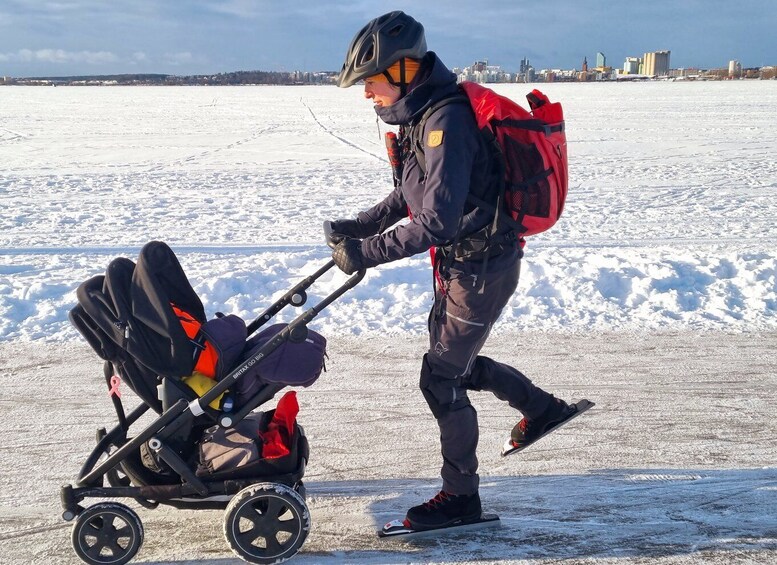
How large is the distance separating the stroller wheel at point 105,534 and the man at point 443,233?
3.92ft

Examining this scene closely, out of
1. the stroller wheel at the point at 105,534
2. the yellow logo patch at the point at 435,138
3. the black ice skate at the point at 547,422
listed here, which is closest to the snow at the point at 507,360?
the stroller wheel at the point at 105,534

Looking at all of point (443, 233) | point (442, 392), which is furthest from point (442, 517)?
point (443, 233)

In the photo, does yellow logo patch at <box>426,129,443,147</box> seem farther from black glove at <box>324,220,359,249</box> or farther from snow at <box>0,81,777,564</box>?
snow at <box>0,81,777,564</box>

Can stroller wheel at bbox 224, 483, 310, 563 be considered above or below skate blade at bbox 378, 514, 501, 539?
above

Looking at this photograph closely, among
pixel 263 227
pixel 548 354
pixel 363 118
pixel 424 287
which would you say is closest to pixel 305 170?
pixel 263 227

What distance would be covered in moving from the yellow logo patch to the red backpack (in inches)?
4.4

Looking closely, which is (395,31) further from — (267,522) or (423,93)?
(267,522)

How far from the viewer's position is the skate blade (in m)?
3.27

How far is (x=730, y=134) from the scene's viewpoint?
20.5 m

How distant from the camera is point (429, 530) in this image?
328 centimetres

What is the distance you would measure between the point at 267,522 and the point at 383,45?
2014 millimetres

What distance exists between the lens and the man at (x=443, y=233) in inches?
109

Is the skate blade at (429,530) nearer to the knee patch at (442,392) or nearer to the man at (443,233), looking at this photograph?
the man at (443,233)

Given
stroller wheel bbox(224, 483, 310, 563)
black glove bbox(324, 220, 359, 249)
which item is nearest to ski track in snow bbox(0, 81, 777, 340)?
black glove bbox(324, 220, 359, 249)
